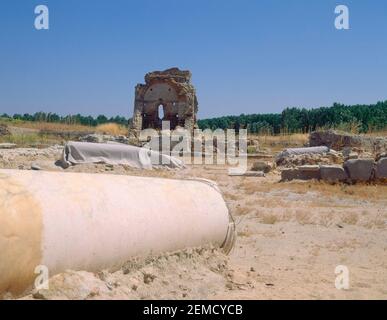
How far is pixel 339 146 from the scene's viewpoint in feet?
70.1

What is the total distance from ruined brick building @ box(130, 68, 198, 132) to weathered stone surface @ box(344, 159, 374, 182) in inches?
747

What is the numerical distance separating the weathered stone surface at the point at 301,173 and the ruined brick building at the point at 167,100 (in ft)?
58.2

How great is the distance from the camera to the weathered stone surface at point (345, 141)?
1992cm

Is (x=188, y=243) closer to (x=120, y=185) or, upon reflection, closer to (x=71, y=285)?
(x=120, y=185)

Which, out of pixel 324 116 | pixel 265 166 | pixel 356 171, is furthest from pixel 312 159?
pixel 324 116

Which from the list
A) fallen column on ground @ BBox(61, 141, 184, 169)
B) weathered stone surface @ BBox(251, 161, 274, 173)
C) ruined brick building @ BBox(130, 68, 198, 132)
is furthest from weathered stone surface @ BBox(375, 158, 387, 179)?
ruined brick building @ BBox(130, 68, 198, 132)

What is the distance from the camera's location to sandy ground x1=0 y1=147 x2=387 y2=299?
309cm

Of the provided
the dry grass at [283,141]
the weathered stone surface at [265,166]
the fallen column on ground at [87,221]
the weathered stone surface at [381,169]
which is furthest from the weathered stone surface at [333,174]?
the dry grass at [283,141]

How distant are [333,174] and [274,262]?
7974 millimetres

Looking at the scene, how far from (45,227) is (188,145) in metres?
A: 21.6

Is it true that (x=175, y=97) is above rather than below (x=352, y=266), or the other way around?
above

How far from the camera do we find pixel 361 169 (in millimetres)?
11914

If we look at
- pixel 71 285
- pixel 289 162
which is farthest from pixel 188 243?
pixel 289 162
